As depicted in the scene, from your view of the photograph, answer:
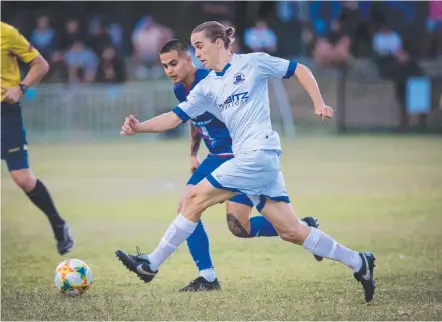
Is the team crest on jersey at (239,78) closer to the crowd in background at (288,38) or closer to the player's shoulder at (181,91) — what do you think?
the player's shoulder at (181,91)

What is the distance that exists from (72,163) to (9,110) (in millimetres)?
9197

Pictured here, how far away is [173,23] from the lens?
26344 millimetres

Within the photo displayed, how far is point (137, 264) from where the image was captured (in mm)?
7535

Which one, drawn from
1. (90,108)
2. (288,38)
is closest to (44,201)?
(90,108)

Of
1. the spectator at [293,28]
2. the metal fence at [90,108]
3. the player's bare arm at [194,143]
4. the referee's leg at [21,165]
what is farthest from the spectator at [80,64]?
the player's bare arm at [194,143]

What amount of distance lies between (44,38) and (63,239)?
15.3 metres

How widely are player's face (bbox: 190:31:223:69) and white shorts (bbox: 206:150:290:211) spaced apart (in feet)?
2.40

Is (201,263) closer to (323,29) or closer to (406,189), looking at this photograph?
(406,189)

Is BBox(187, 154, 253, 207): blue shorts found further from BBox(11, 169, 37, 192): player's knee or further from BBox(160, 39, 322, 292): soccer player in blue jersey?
BBox(11, 169, 37, 192): player's knee

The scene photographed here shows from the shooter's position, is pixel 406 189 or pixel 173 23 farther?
pixel 173 23

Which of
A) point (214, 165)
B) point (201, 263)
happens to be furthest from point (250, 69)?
point (201, 263)

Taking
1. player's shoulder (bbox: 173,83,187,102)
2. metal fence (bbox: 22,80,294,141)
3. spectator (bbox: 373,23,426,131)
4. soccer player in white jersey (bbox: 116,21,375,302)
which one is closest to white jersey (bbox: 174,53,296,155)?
soccer player in white jersey (bbox: 116,21,375,302)

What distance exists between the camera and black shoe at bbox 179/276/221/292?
8086 millimetres

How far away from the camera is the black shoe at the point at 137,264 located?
7.50 m
